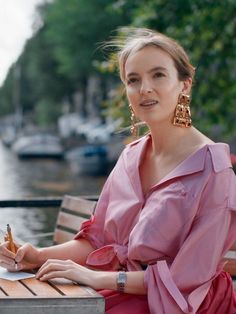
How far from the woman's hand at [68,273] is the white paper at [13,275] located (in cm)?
7

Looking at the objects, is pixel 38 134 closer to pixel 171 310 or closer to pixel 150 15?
pixel 150 15

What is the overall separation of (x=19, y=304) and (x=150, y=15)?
927cm

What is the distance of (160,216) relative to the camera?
9.26 ft

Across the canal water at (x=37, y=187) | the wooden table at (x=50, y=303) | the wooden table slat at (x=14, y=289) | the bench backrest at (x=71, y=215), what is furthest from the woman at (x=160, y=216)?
the canal water at (x=37, y=187)

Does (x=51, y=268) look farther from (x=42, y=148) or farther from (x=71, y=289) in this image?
(x=42, y=148)

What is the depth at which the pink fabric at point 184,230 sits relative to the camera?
9.01 feet

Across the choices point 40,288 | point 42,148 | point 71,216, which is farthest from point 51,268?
point 42,148

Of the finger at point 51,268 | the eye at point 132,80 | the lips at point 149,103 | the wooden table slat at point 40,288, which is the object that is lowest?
the wooden table slat at point 40,288

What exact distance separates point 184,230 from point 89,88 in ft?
196

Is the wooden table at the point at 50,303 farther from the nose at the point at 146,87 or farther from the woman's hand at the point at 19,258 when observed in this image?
the nose at the point at 146,87

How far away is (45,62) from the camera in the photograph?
58.3 metres

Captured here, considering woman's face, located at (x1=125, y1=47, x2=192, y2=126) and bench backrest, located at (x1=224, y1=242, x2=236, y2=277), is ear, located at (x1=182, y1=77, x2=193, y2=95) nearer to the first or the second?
woman's face, located at (x1=125, y1=47, x2=192, y2=126)

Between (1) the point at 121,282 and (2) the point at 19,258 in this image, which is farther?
(2) the point at 19,258

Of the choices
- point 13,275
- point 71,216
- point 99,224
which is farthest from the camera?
point 71,216
